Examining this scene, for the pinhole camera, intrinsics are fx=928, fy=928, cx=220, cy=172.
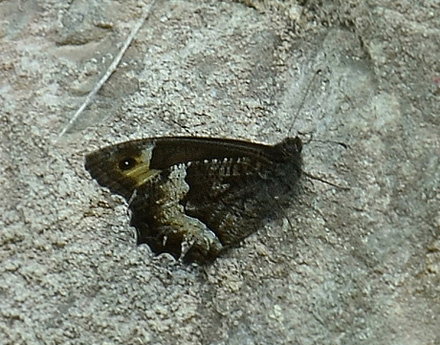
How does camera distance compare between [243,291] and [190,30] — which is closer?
[243,291]

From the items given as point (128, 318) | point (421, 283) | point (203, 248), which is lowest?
point (128, 318)

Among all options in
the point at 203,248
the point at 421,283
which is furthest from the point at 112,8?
the point at 421,283

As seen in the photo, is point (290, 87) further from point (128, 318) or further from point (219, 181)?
point (128, 318)

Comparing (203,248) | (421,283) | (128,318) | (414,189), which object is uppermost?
(414,189)

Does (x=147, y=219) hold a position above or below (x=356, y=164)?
below

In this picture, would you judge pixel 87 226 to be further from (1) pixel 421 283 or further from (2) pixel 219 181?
(1) pixel 421 283

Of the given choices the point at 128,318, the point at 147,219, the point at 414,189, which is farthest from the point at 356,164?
the point at 128,318
